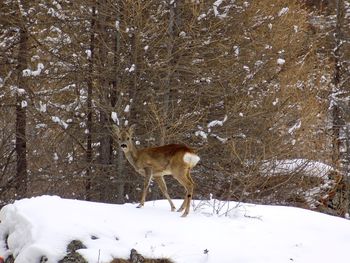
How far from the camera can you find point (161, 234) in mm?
7336

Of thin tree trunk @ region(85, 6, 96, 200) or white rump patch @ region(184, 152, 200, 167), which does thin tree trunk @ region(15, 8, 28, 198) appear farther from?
white rump patch @ region(184, 152, 200, 167)

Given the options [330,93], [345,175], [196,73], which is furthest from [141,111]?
[330,93]

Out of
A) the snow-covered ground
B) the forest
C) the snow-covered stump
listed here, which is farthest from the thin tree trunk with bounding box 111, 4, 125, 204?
the snow-covered stump

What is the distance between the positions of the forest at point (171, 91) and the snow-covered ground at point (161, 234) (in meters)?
5.15

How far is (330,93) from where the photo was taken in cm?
2464

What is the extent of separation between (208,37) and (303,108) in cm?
311

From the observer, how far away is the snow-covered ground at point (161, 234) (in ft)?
22.4

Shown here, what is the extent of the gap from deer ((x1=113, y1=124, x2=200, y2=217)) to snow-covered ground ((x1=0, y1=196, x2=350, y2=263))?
36 centimetres

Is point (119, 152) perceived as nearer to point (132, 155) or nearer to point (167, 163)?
point (132, 155)

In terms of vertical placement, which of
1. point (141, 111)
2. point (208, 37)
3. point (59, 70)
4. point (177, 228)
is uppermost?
point (208, 37)

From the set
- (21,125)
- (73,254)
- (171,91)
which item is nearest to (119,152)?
(171,91)

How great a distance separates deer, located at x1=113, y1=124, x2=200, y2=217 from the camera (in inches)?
341

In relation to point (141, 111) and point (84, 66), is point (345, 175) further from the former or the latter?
point (84, 66)

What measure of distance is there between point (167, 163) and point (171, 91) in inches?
245
